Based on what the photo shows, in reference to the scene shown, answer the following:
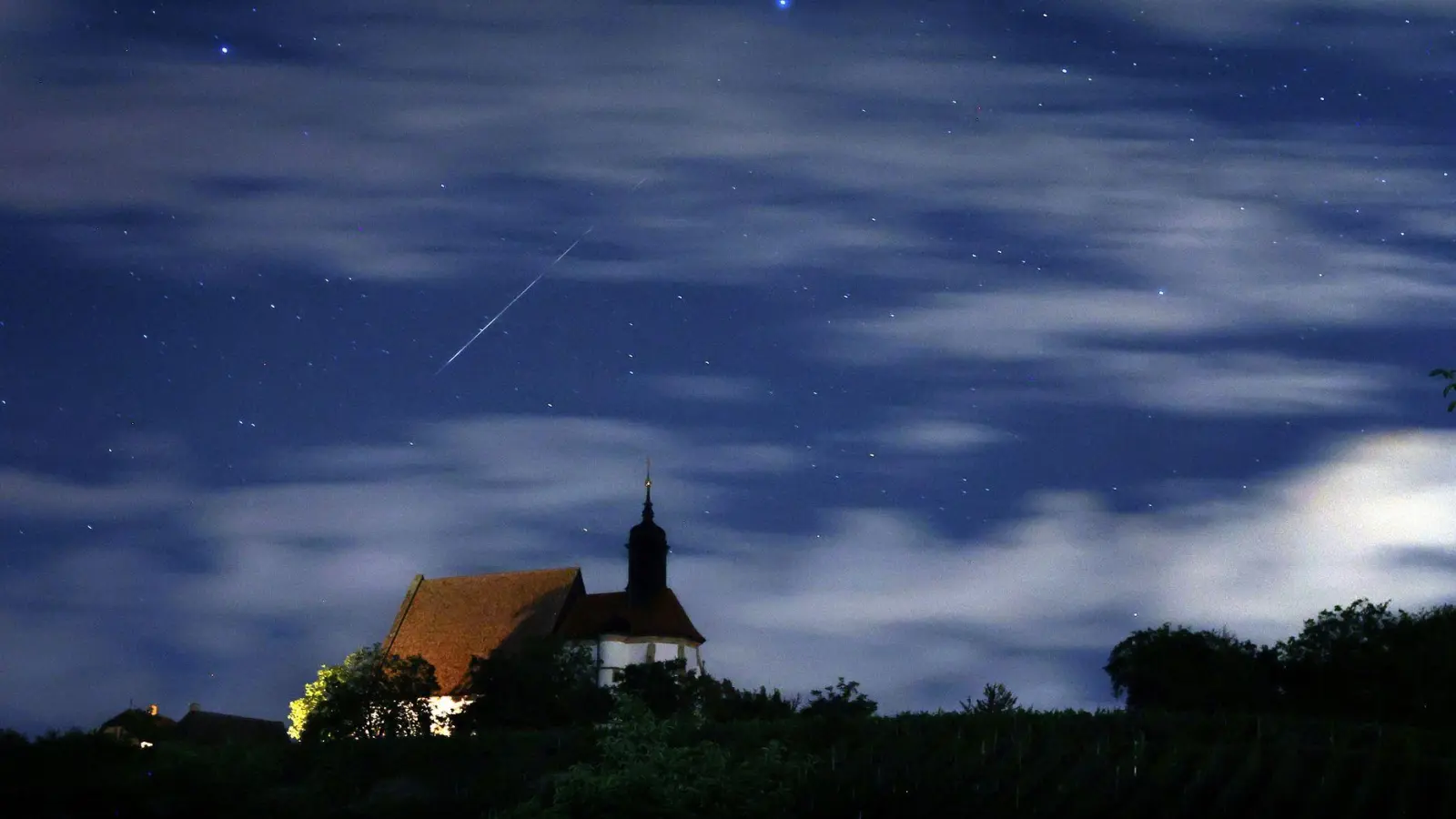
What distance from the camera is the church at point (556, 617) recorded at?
120 m

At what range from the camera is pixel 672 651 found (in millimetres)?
121375

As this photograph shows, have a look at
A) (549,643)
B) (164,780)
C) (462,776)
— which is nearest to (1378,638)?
(549,643)

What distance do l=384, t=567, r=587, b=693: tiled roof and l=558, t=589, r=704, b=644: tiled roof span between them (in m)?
1.40

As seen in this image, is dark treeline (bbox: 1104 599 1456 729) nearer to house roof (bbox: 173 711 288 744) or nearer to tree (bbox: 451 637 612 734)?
tree (bbox: 451 637 612 734)

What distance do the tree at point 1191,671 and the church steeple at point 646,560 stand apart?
114ft

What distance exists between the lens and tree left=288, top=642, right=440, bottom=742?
96625 mm

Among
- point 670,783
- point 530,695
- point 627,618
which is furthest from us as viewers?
point 627,618

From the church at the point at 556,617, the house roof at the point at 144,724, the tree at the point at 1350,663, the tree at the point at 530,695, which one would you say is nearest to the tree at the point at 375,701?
the tree at the point at 530,695

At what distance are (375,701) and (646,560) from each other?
2951 cm

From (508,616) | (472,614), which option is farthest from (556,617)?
(472,614)

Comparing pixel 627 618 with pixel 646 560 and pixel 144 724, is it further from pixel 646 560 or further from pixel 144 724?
pixel 144 724

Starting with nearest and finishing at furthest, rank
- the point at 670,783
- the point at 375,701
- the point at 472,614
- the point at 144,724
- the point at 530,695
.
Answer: the point at 670,783 < the point at 530,695 < the point at 375,701 < the point at 144,724 < the point at 472,614

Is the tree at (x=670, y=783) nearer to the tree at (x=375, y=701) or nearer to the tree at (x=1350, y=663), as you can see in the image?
the tree at (x=1350, y=663)

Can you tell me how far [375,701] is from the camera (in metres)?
98.9
